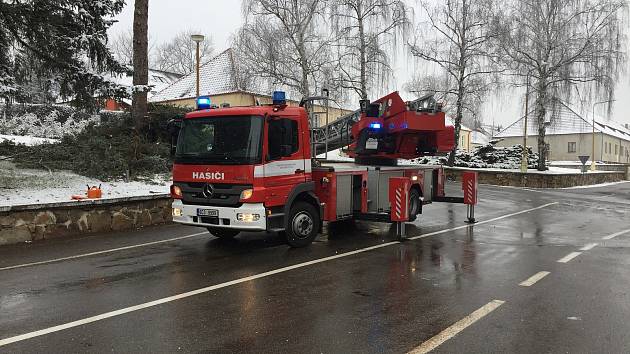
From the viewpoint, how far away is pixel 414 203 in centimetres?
1289

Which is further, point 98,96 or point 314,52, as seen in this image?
point 314,52

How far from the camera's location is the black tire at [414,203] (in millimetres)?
12684

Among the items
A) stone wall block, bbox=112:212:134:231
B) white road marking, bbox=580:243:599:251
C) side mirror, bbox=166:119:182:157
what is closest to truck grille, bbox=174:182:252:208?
side mirror, bbox=166:119:182:157

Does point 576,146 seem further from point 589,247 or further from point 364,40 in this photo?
point 589,247

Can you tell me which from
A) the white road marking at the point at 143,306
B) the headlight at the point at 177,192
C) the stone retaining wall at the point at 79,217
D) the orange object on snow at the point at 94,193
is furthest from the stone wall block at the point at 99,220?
the white road marking at the point at 143,306

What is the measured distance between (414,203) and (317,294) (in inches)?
274

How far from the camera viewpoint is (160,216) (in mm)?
12898

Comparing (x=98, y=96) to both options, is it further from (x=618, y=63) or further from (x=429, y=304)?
(x=618, y=63)

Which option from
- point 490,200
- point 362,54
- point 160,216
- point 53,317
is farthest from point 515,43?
point 53,317

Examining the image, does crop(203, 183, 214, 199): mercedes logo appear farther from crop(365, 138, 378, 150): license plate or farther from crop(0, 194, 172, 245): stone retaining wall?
crop(365, 138, 378, 150): license plate

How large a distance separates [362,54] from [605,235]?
21.4 meters

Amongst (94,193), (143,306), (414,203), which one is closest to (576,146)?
(414,203)

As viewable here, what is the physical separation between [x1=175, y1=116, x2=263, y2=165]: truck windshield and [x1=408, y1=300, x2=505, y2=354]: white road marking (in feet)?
14.1

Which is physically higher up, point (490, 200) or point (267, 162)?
point (267, 162)
